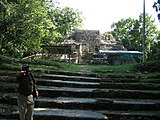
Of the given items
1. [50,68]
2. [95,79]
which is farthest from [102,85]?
[50,68]

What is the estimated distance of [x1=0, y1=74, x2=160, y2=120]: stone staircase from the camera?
267 inches

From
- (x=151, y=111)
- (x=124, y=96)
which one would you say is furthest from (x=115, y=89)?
(x=151, y=111)

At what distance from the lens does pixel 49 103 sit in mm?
7457

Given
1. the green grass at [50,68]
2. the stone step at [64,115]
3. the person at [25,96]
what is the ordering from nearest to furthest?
1. the person at [25,96]
2. the stone step at [64,115]
3. the green grass at [50,68]

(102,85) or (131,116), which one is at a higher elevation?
(102,85)

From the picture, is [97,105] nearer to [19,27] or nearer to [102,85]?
[102,85]

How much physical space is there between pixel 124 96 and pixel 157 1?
2.88 metres

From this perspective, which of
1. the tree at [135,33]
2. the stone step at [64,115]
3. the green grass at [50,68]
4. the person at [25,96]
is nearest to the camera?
the person at [25,96]

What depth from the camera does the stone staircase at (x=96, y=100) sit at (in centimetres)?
677

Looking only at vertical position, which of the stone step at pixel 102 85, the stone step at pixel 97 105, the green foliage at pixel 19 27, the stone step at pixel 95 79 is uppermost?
the green foliage at pixel 19 27

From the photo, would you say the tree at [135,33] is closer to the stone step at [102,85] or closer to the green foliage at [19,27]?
the green foliage at [19,27]

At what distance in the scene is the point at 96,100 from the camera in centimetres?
771

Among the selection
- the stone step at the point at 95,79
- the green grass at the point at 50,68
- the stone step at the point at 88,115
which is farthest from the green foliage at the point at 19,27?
the stone step at the point at 88,115

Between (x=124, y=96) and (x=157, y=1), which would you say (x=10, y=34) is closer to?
(x=124, y=96)
